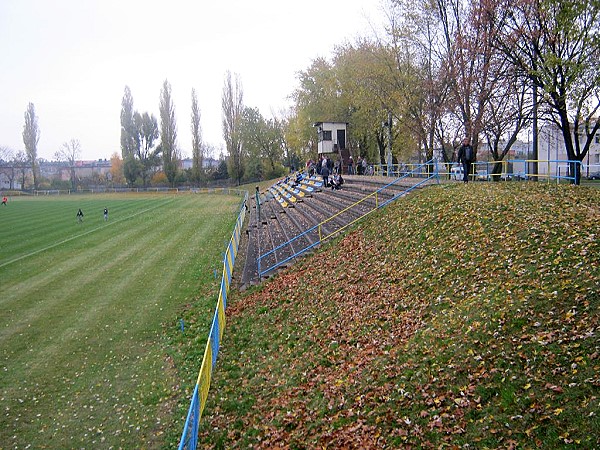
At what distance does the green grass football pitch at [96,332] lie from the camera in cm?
1009

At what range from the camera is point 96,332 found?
49.9ft

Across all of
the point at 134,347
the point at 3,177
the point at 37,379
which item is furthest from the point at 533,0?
the point at 3,177

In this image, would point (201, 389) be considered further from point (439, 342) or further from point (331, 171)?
point (331, 171)

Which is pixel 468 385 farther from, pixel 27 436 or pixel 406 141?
pixel 406 141

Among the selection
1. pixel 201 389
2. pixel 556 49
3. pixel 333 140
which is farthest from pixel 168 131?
pixel 201 389

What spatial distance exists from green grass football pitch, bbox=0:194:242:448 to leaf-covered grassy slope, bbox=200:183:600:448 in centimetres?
176

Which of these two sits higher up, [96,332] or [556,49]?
[556,49]

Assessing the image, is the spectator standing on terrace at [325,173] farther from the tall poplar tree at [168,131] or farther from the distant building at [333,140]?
the tall poplar tree at [168,131]

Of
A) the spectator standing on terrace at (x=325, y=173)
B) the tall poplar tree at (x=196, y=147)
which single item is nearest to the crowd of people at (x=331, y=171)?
the spectator standing on terrace at (x=325, y=173)

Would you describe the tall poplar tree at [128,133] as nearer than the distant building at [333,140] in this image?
No

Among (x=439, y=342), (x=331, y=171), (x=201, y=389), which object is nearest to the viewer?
(x=439, y=342)

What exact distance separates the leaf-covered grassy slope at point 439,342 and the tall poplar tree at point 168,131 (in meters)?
81.1

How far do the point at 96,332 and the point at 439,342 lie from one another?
36.2 ft

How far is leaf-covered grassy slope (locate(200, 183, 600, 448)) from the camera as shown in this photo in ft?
22.3
